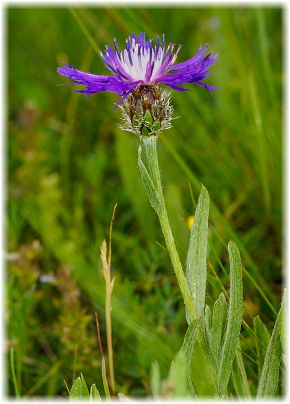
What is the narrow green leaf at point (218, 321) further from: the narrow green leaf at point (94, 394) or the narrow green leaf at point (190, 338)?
the narrow green leaf at point (94, 394)

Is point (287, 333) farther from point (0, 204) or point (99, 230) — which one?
point (0, 204)

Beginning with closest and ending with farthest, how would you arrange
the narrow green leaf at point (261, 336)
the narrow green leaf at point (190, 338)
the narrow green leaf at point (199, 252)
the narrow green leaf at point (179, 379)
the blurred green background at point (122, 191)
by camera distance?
the narrow green leaf at point (179, 379)
the narrow green leaf at point (190, 338)
the narrow green leaf at point (199, 252)
the narrow green leaf at point (261, 336)
the blurred green background at point (122, 191)

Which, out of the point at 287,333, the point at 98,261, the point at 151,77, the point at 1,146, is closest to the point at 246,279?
the point at 98,261

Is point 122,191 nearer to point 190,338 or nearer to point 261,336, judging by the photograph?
point 261,336

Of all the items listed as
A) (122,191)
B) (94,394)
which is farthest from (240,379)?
(122,191)

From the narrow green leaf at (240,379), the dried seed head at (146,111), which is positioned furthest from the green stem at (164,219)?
the narrow green leaf at (240,379)

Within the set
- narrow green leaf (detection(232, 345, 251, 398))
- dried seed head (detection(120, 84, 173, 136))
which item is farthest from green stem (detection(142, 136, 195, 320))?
narrow green leaf (detection(232, 345, 251, 398))
